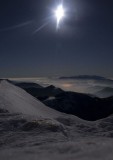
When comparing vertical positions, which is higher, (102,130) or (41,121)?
(41,121)

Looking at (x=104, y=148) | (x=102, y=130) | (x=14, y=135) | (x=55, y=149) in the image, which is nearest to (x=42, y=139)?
(x=14, y=135)

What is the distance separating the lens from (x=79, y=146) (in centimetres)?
759

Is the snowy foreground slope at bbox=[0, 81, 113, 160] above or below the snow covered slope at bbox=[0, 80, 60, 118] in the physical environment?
below

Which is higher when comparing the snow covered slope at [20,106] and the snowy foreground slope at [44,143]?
the snow covered slope at [20,106]

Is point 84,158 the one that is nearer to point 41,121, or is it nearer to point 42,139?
point 42,139

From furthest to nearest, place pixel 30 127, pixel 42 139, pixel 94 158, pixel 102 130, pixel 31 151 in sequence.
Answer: pixel 102 130, pixel 30 127, pixel 42 139, pixel 31 151, pixel 94 158

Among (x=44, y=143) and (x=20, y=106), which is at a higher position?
(x=20, y=106)

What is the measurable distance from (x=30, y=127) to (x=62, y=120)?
6.09 metres

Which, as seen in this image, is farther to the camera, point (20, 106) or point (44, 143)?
point (20, 106)

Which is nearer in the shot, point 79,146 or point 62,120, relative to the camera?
point 79,146

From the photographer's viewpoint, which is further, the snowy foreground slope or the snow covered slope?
the snow covered slope

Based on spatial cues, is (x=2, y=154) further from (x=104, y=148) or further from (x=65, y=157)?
(x=104, y=148)

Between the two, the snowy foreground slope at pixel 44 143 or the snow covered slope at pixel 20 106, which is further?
the snow covered slope at pixel 20 106

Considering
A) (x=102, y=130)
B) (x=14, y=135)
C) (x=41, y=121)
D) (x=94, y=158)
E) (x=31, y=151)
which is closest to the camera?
(x=94, y=158)
